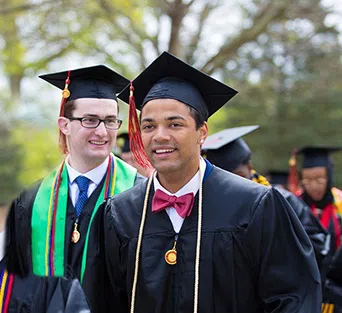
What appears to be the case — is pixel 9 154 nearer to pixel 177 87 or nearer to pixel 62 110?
pixel 62 110

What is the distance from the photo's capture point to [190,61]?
10.4m

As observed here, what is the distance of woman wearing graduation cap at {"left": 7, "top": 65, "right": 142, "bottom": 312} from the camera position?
3.61 m

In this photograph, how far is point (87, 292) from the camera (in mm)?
3135

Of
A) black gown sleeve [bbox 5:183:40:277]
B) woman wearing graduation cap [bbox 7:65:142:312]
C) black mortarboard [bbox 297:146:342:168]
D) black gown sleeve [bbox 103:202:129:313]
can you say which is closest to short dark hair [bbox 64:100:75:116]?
woman wearing graduation cap [bbox 7:65:142:312]

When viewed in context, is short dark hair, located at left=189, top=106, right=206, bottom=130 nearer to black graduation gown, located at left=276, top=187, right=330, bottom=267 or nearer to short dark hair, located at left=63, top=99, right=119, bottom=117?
short dark hair, located at left=63, top=99, right=119, bottom=117

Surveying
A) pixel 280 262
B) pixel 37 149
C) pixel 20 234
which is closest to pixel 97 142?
pixel 20 234

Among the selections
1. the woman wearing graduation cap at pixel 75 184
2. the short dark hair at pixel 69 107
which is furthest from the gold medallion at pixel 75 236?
the short dark hair at pixel 69 107

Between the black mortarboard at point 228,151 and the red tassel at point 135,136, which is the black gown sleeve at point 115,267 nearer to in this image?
the red tassel at point 135,136

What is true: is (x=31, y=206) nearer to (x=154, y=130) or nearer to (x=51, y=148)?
(x=154, y=130)

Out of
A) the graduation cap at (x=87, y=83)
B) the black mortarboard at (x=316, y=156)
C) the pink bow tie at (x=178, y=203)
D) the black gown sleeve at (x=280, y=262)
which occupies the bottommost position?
the black gown sleeve at (x=280, y=262)

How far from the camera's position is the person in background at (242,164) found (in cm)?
503

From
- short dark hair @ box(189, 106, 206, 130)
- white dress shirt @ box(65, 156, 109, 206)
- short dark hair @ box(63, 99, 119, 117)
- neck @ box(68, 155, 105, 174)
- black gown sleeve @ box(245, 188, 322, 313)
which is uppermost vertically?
short dark hair @ box(63, 99, 119, 117)

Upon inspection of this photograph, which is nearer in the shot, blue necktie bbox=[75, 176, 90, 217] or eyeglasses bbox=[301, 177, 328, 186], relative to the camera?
blue necktie bbox=[75, 176, 90, 217]

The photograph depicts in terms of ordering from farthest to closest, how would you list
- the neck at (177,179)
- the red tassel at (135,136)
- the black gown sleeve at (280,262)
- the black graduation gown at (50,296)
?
the red tassel at (135,136), the neck at (177,179), the black gown sleeve at (280,262), the black graduation gown at (50,296)
